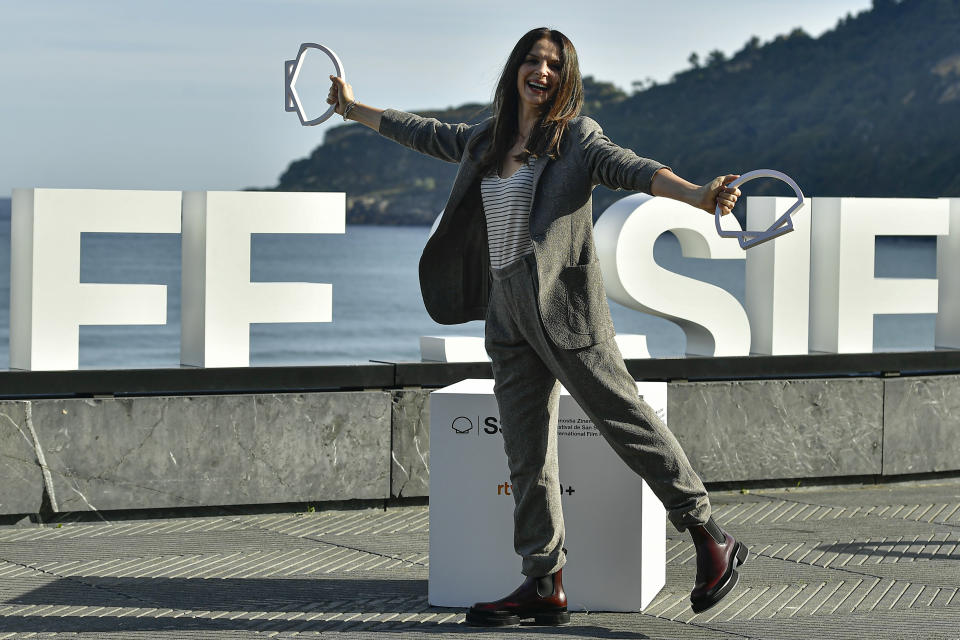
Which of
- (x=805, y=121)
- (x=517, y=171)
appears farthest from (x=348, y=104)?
(x=805, y=121)

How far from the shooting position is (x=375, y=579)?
5.48 metres

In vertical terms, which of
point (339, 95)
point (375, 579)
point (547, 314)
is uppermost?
point (339, 95)

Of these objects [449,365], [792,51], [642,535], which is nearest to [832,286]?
[449,365]

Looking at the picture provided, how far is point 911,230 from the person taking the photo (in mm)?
8164

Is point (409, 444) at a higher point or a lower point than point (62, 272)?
lower

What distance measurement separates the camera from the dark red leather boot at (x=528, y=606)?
472cm

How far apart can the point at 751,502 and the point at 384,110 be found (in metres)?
3.50

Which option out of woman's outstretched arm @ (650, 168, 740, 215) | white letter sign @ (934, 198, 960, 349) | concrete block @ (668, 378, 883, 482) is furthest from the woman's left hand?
white letter sign @ (934, 198, 960, 349)

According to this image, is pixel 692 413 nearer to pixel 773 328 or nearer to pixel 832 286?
pixel 773 328

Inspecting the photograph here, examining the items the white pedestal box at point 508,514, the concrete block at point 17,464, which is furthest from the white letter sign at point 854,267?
the concrete block at point 17,464

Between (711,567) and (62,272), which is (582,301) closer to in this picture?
(711,567)

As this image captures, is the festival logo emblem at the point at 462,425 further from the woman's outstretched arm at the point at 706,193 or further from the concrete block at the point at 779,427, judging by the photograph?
the concrete block at the point at 779,427

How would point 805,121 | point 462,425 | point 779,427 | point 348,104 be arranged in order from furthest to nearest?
point 805,121 → point 779,427 → point 462,425 → point 348,104

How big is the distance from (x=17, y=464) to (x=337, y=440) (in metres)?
1.60
